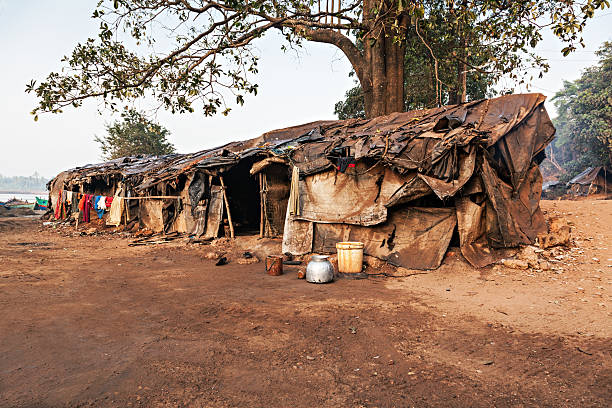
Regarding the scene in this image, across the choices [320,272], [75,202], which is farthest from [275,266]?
[75,202]

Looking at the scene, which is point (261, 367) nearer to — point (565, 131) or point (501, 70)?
point (501, 70)

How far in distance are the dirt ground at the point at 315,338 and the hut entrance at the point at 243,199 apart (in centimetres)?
569

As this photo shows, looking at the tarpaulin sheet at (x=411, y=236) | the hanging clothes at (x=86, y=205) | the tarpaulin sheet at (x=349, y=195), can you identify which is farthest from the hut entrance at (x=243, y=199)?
the hanging clothes at (x=86, y=205)

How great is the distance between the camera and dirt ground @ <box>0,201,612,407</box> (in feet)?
9.35

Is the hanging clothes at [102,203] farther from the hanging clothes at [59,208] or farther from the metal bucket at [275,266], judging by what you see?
the metal bucket at [275,266]

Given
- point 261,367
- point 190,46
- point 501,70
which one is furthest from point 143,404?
point 501,70

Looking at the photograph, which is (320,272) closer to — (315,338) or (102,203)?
(315,338)

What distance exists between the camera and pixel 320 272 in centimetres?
650

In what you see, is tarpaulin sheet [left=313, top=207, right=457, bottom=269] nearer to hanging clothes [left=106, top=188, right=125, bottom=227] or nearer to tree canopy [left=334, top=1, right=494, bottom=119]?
tree canopy [left=334, top=1, right=494, bottom=119]

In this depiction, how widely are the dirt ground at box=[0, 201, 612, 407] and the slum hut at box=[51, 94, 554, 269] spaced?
0.72 metres

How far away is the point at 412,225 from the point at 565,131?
152ft

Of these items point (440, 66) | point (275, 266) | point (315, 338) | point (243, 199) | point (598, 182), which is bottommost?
point (315, 338)

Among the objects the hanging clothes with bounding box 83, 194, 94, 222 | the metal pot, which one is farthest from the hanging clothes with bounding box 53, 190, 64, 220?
the metal pot

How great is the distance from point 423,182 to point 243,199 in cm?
802
